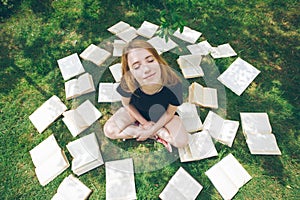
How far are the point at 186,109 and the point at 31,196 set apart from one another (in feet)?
6.47

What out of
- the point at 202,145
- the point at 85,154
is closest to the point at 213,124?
the point at 202,145

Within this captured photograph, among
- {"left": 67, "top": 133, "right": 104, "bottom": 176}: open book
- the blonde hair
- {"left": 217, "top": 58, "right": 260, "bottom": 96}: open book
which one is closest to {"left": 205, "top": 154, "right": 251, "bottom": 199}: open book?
{"left": 217, "top": 58, "right": 260, "bottom": 96}: open book

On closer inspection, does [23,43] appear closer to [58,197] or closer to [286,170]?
[58,197]

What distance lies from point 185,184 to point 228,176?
0.47 metres

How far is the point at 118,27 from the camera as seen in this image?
3.96m

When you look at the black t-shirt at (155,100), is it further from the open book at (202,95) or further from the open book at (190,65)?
the open book at (190,65)

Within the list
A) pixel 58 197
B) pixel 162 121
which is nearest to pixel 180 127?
pixel 162 121

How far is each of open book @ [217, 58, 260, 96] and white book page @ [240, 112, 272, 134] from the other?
34 cm

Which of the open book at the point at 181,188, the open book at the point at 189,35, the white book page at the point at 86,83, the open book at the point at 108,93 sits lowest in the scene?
the open book at the point at 181,188

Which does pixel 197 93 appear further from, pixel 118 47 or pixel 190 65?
pixel 118 47

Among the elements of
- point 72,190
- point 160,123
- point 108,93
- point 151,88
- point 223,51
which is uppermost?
point 151,88

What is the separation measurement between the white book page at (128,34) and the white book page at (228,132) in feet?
5.88

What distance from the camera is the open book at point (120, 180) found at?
2.74 metres

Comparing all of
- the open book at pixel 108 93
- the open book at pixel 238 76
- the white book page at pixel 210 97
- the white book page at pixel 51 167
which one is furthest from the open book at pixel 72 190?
the open book at pixel 238 76
